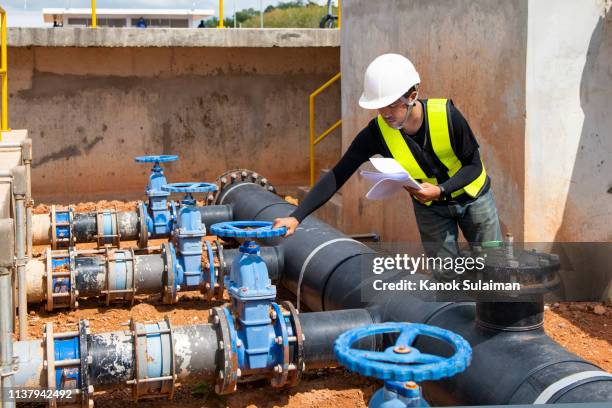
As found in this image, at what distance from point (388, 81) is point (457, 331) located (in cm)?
122

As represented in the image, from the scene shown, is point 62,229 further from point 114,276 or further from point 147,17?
point 147,17

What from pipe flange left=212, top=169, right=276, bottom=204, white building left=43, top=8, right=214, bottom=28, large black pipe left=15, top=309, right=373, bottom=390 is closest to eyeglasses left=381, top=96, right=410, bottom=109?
large black pipe left=15, top=309, right=373, bottom=390

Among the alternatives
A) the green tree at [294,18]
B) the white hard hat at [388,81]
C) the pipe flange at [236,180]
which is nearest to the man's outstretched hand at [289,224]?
the white hard hat at [388,81]

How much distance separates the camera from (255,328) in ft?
13.5

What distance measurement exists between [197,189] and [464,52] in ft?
7.86

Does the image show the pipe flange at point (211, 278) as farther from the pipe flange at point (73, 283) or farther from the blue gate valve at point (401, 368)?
the blue gate valve at point (401, 368)

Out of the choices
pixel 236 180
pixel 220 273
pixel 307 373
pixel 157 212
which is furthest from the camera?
pixel 236 180

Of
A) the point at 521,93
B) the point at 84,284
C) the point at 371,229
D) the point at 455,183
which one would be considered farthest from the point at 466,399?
the point at 371,229

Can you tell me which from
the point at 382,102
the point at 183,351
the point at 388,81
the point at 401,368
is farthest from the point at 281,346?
the point at 401,368

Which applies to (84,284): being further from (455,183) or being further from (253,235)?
(455,183)

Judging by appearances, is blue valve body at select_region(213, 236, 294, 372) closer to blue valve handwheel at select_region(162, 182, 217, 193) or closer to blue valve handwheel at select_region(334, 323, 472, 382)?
blue valve handwheel at select_region(334, 323, 472, 382)

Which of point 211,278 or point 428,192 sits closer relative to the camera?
point 428,192

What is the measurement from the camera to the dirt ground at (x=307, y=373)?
4.46m

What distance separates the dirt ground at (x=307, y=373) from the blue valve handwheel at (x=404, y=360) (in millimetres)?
1837
